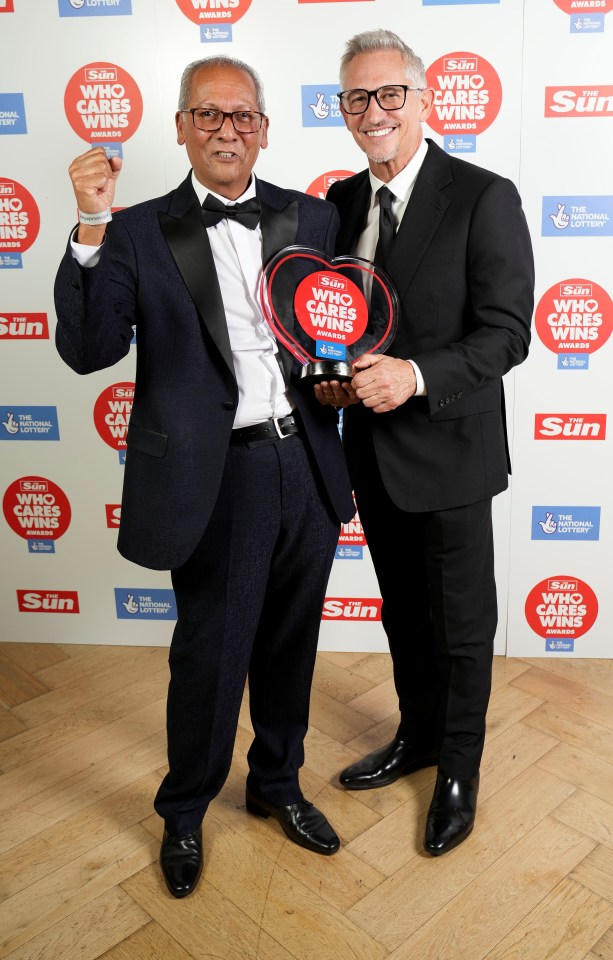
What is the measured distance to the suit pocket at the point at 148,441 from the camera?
1.59 meters

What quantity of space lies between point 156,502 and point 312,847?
0.90 m

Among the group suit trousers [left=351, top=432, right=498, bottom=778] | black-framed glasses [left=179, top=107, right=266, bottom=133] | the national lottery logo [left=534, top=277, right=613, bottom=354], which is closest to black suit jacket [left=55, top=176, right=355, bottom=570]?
black-framed glasses [left=179, top=107, right=266, bottom=133]

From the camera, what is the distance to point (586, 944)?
1648 millimetres

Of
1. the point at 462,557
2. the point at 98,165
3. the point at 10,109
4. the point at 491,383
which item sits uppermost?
the point at 10,109

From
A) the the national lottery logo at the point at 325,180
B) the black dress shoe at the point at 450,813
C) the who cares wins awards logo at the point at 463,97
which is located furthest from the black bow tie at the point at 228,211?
the black dress shoe at the point at 450,813

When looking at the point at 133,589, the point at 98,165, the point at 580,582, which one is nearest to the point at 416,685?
the point at 580,582

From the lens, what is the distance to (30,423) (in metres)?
2.78

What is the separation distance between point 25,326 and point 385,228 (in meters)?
1.44

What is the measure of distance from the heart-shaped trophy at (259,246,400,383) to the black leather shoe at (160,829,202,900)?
1057 mm

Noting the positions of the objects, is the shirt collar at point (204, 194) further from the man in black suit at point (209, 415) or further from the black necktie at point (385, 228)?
the black necktie at point (385, 228)

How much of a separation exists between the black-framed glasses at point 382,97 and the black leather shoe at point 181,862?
1.60 metres

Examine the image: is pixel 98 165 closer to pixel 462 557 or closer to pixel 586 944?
pixel 462 557

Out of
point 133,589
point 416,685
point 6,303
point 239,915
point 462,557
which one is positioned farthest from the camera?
point 133,589

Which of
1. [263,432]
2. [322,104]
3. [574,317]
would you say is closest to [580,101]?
[574,317]
